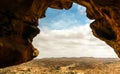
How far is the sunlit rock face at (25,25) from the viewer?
20.6m

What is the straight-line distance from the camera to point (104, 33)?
83.4 ft

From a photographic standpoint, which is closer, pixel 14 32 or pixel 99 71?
pixel 14 32

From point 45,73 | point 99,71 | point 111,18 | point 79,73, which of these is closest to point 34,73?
point 45,73

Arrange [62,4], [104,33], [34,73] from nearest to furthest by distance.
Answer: [104,33] < [62,4] < [34,73]

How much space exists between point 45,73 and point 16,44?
113m

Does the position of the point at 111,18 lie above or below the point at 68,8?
below

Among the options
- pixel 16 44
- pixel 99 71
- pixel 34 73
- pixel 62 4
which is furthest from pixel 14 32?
pixel 99 71

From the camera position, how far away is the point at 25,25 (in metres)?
23.0

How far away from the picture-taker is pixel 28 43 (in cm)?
2348

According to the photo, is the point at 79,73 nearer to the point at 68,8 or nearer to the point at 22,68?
the point at 22,68

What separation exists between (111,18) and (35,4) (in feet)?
23.4

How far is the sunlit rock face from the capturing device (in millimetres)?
20594

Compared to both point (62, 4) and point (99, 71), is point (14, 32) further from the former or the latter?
point (99, 71)

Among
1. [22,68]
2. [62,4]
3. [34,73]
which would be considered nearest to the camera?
[62,4]
